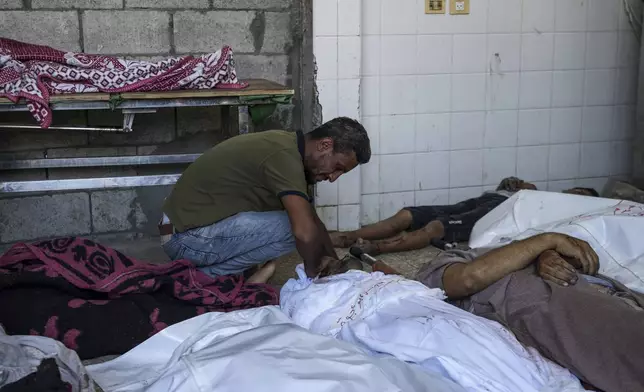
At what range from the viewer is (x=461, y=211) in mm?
4535

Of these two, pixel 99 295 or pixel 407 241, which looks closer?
pixel 99 295

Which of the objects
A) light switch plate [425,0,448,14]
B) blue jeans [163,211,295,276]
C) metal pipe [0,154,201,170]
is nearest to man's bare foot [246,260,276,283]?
blue jeans [163,211,295,276]

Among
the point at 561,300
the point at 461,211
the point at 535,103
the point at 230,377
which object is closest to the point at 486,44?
the point at 535,103

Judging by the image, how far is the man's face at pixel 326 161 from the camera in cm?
309

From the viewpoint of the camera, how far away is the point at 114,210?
4523 mm

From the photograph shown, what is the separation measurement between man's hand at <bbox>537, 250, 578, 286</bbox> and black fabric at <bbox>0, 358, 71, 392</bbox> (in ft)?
5.29

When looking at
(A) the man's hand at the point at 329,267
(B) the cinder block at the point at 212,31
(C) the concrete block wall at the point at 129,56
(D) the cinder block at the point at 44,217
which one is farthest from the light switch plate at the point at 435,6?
(D) the cinder block at the point at 44,217

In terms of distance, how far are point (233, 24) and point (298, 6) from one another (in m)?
0.40

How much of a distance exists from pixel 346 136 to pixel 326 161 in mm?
131

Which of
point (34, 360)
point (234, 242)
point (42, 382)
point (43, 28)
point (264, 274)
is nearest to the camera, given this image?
point (42, 382)

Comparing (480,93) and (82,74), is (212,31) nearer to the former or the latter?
(82,74)

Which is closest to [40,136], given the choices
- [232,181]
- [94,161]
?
[94,161]

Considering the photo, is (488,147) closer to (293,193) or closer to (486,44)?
(486,44)

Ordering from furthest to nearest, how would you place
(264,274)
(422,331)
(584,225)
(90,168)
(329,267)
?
1. (90,168)
2. (264,274)
3. (584,225)
4. (329,267)
5. (422,331)
